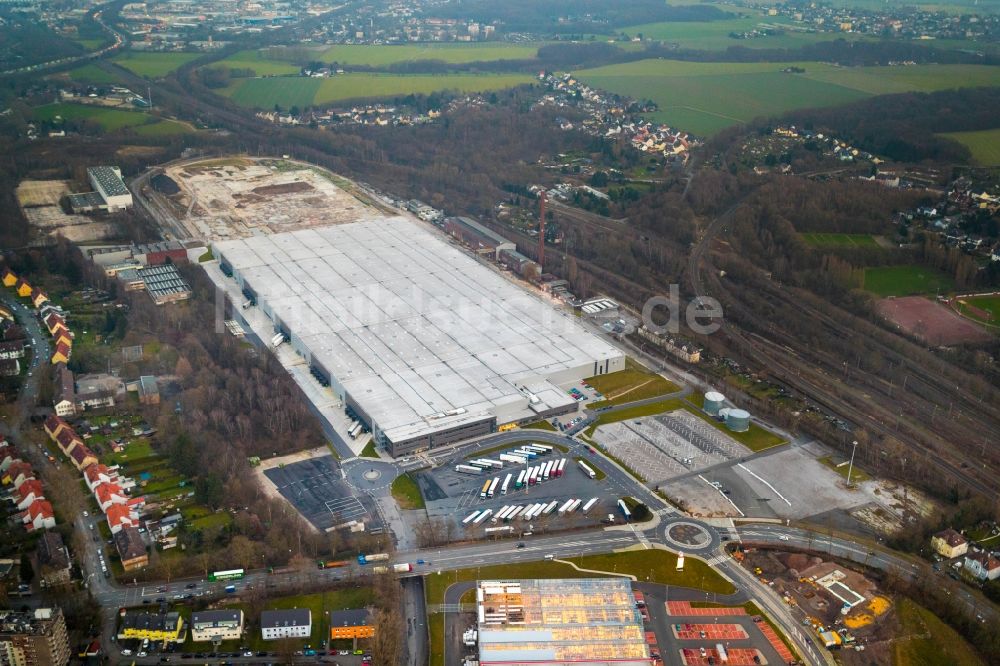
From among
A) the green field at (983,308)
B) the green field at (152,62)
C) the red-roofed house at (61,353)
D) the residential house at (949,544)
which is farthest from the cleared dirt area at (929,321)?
the green field at (152,62)

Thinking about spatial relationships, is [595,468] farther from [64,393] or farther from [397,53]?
[397,53]

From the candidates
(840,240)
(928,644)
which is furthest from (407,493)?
(840,240)

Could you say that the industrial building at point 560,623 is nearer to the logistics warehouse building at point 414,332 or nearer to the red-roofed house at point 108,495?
the logistics warehouse building at point 414,332

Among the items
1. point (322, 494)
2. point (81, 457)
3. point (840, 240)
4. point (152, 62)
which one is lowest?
point (322, 494)

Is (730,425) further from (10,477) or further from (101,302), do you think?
(101,302)

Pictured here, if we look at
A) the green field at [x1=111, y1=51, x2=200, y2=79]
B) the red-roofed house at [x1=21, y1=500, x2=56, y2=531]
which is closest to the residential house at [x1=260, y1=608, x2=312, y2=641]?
the red-roofed house at [x1=21, y1=500, x2=56, y2=531]
